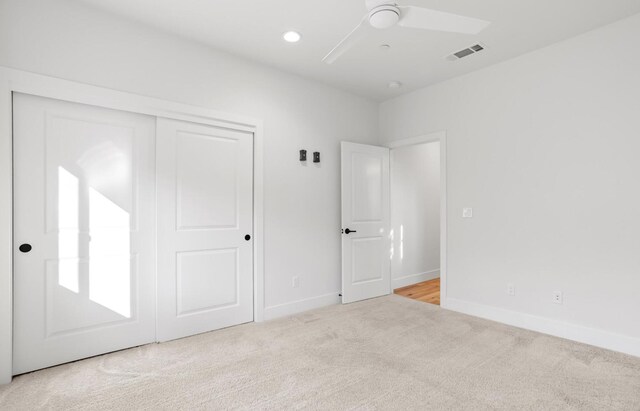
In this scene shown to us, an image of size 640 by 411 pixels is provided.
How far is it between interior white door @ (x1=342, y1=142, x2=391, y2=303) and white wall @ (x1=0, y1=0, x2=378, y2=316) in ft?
0.45

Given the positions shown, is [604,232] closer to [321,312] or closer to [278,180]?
[321,312]

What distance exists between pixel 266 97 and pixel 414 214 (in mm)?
3067

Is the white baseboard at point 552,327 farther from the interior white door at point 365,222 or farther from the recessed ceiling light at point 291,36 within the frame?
the recessed ceiling light at point 291,36

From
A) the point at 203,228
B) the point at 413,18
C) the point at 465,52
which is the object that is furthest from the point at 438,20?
the point at 203,228

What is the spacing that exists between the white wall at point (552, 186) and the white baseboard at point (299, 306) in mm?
1465

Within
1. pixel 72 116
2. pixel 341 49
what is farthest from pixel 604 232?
pixel 72 116

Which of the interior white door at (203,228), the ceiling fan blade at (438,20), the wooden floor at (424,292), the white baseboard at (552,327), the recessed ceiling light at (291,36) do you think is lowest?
the wooden floor at (424,292)

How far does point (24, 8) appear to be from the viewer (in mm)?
2320

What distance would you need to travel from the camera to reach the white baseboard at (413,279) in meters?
4.93

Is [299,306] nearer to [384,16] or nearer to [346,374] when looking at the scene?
[346,374]

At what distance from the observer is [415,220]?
17.4ft

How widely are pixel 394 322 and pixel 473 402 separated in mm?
1440

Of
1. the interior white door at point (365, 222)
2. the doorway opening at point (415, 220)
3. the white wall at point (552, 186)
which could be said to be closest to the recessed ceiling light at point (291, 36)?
the interior white door at point (365, 222)

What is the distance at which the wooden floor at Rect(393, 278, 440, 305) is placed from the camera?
4.32m
